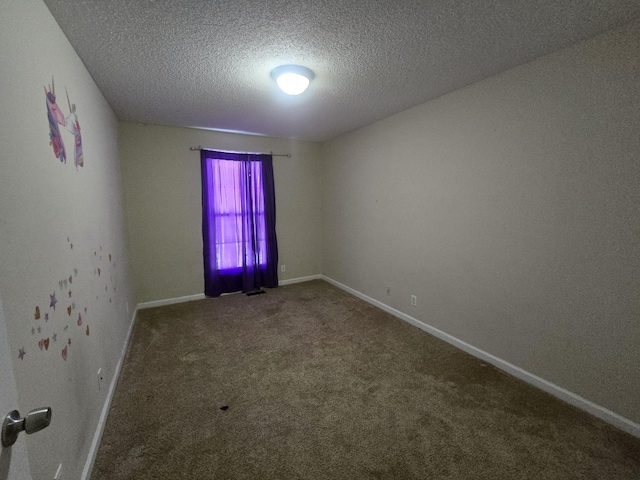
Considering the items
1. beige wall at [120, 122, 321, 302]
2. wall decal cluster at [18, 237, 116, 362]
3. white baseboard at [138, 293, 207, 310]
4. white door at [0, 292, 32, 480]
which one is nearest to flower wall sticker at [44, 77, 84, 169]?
wall decal cluster at [18, 237, 116, 362]

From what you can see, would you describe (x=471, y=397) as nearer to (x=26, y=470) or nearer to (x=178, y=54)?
(x=26, y=470)

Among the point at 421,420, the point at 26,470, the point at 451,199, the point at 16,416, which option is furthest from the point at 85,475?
the point at 451,199

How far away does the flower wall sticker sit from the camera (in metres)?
1.32

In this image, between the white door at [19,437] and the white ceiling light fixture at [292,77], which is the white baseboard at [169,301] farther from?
the white door at [19,437]

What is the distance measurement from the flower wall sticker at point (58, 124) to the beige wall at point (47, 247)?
0.15 feet

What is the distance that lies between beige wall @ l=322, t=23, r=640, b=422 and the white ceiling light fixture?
131 centimetres

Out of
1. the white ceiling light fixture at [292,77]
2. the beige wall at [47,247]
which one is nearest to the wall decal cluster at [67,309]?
the beige wall at [47,247]

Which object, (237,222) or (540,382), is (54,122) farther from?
(540,382)

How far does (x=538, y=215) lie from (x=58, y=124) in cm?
291

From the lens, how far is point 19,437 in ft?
2.01

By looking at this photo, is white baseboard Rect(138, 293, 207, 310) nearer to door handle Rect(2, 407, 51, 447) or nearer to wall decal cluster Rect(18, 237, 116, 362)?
wall decal cluster Rect(18, 237, 116, 362)

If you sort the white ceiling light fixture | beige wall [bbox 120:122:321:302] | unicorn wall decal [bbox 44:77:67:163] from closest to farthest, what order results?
unicorn wall decal [bbox 44:77:67:163] < the white ceiling light fixture < beige wall [bbox 120:122:321:302]

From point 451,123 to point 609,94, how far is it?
1.05 meters

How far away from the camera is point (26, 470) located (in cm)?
63
